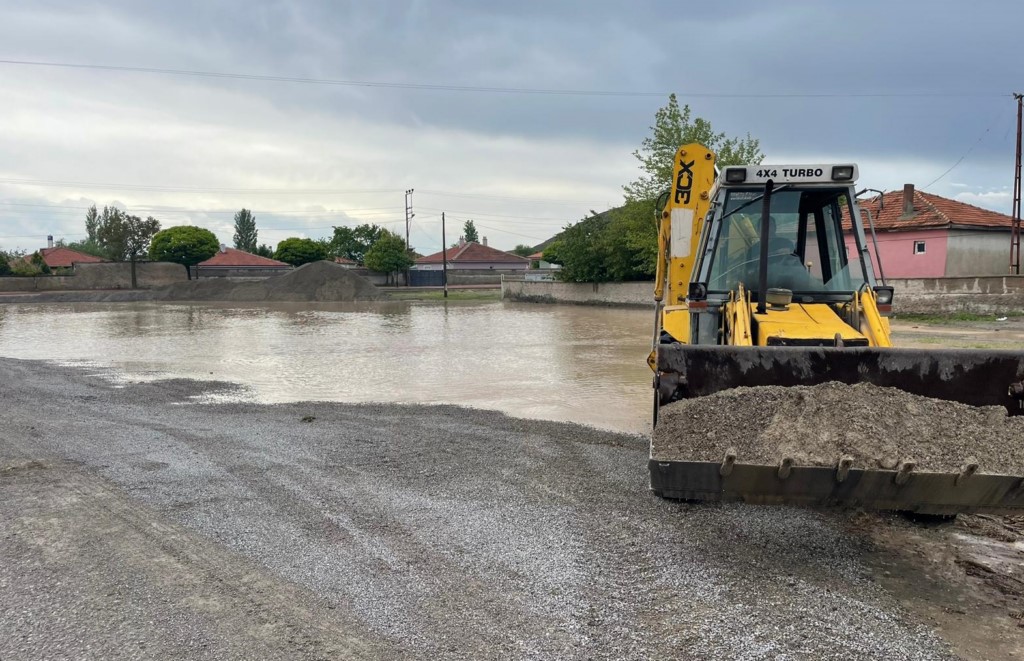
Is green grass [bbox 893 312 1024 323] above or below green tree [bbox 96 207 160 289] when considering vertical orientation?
below

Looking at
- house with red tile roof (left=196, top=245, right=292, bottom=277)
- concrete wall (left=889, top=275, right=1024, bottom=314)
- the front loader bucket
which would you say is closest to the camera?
the front loader bucket

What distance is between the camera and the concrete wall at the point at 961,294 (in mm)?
22594

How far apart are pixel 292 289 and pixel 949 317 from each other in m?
41.1

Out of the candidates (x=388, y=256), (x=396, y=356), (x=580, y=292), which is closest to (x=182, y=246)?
(x=388, y=256)

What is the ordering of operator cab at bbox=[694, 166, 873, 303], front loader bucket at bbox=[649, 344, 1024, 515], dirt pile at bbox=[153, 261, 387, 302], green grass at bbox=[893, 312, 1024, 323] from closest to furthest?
1. front loader bucket at bbox=[649, 344, 1024, 515]
2. operator cab at bbox=[694, 166, 873, 303]
3. green grass at bbox=[893, 312, 1024, 323]
4. dirt pile at bbox=[153, 261, 387, 302]

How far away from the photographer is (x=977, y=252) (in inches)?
1241

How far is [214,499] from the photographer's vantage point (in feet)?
17.1

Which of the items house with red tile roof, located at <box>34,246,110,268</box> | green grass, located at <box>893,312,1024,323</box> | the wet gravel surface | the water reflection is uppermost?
house with red tile roof, located at <box>34,246,110,268</box>

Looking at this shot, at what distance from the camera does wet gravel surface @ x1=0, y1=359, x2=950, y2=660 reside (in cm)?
323

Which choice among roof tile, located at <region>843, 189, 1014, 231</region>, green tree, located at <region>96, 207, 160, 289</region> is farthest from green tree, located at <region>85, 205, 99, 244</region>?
roof tile, located at <region>843, 189, 1014, 231</region>

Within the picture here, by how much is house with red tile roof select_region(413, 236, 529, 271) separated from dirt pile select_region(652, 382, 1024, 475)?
78443mm

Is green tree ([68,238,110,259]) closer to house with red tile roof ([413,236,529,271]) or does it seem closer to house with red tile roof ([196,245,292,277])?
house with red tile roof ([196,245,292,277])

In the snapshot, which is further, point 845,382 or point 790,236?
point 790,236

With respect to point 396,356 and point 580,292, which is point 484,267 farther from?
point 396,356
